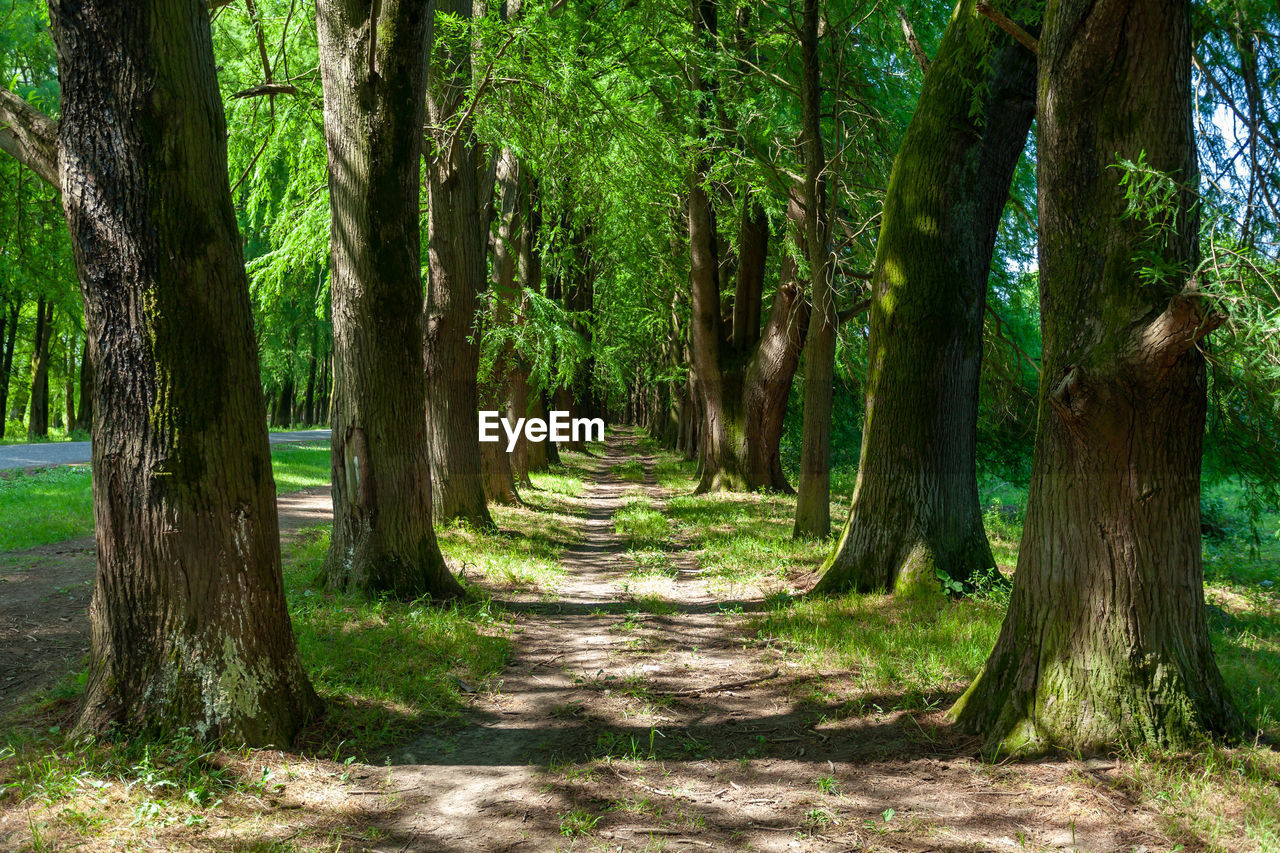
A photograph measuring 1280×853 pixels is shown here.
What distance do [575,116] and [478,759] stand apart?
312 inches

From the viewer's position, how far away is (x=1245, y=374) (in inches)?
144

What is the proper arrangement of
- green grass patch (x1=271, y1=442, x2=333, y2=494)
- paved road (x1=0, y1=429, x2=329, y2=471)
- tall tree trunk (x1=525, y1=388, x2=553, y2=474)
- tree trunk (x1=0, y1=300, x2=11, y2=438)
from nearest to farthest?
paved road (x1=0, y1=429, x2=329, y2=471), green grass patch (x1=271, y1=442, x2=333, y2=494), tall tree trunk (x1=525, y1=388, x2=553, y2=474), tree trunk (x1=0, y1=300, x2=11, y2=438)

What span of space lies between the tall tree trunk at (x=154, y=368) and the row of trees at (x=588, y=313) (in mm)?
15

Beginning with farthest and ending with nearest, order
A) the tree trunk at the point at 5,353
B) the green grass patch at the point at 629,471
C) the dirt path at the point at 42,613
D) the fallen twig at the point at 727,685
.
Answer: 1. the tree trunk at the point at 5,353
2. the green grass patch at the point at 629,471
3. the fallen twig at the point at 727,685
4. the dirt path at the point at 42,613

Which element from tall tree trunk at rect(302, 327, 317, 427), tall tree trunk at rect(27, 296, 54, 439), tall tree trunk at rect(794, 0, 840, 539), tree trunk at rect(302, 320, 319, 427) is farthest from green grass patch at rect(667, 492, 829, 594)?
tall tree trunk at rect(302, 327, 317, 427)

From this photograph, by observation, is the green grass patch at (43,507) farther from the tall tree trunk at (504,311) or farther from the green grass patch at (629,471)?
the green grass patch at (629,471)

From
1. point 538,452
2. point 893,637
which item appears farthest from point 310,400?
point 893,637

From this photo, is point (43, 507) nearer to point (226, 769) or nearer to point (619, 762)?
point (226, 769)

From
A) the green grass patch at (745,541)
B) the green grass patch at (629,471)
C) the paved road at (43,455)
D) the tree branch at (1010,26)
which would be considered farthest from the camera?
the green grass patch at (629,471)

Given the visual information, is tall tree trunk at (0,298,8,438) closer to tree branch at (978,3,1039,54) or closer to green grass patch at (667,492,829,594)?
green grass patch at (667,492,829,594)

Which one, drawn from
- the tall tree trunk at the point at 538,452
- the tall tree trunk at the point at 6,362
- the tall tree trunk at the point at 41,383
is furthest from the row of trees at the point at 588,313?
the tall tree trunk at the point at 6,362

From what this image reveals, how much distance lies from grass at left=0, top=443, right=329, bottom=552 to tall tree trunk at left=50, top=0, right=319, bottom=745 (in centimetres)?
669

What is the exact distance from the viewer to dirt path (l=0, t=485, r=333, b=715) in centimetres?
527

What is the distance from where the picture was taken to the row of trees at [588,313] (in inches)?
165
